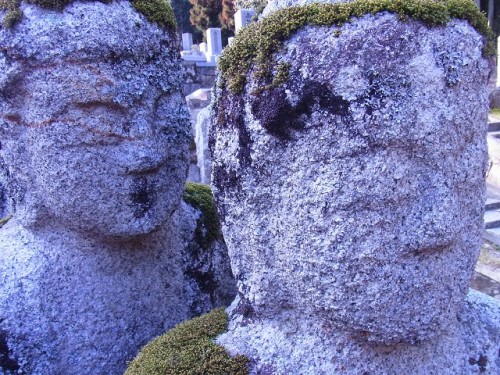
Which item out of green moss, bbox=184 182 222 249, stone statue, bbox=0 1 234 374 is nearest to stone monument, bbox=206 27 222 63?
green moss, bbox=184 182 222 249

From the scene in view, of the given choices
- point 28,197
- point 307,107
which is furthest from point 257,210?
point 28,197

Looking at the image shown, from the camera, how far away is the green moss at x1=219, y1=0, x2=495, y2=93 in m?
1.08

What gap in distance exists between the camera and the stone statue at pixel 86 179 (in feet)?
5.03

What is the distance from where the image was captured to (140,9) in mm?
1664

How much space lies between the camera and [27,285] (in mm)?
1655

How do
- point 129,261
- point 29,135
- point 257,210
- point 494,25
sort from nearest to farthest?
1. point 257,210
2. point 29,135
3. point 129,261
4. point 494,25

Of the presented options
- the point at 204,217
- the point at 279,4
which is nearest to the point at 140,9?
the point at 279,4

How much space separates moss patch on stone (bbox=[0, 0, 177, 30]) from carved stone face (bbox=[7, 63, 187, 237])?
0.18 metres

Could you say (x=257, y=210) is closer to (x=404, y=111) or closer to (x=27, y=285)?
(x=404, y=111)

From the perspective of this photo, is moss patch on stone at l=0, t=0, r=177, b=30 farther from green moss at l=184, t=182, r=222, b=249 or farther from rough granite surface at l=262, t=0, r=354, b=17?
green moss at l=184, t=182, r=222, b=249

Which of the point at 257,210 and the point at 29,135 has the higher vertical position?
the point at 29,135

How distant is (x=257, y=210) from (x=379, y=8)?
52 cm

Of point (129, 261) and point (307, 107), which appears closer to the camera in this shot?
point (307, 107)

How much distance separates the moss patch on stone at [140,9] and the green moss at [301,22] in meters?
0.57
